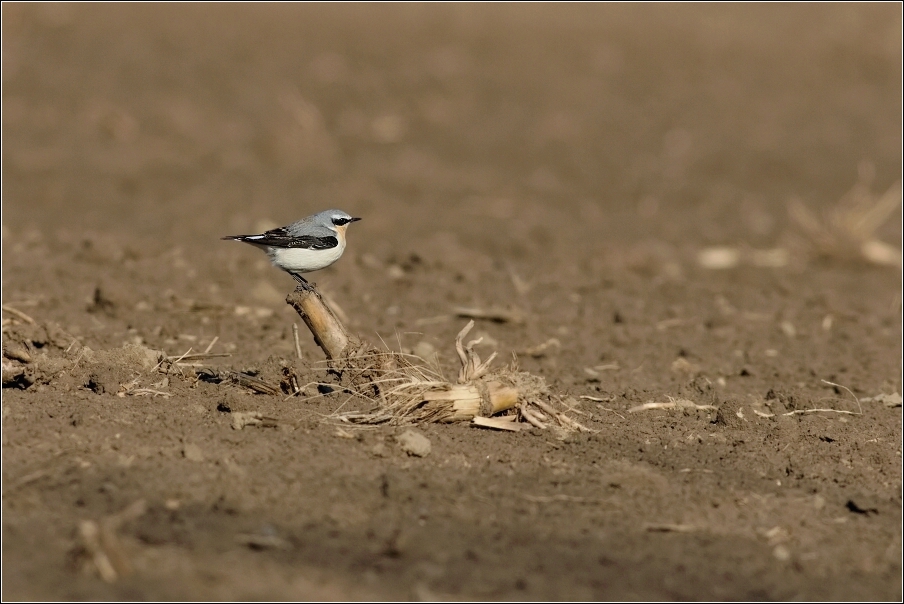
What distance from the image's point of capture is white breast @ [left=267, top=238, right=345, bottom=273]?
6613 mm

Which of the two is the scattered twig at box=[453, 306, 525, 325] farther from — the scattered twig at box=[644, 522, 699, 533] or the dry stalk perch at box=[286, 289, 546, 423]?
the scattered twig at box=[644, 522, 699, 533]

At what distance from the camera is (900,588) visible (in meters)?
4.55

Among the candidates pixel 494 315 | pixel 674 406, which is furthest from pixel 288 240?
pixel 674 406

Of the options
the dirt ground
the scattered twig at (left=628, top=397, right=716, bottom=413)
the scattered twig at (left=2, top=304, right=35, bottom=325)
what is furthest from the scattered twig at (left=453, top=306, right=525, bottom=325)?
the scattered twig at (left=2, top=304, right=35, bottom=325)

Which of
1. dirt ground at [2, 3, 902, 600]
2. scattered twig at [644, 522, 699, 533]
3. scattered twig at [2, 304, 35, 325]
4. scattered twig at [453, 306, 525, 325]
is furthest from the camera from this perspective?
scattered twig at [453, 306, 525, 325]

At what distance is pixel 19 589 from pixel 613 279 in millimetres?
6625

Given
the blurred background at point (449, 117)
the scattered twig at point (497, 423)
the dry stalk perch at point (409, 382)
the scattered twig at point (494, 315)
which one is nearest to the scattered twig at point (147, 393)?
the dry stalk perch at point (409, 382)

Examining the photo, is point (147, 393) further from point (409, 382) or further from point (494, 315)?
point (494, 315)

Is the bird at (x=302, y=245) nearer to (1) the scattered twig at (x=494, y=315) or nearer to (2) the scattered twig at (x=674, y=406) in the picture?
(1) the scattered twig at (x=494, y=315)

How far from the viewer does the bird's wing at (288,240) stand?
6.62 m

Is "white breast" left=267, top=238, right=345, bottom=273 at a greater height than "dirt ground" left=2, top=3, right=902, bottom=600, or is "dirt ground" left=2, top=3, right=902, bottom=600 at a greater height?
"white breast" left=267, top=238, right=345, bottom=273

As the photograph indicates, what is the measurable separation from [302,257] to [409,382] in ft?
4.56

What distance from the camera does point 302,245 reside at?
664cm

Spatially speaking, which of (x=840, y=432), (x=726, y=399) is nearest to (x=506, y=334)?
(x=726, y=399)
